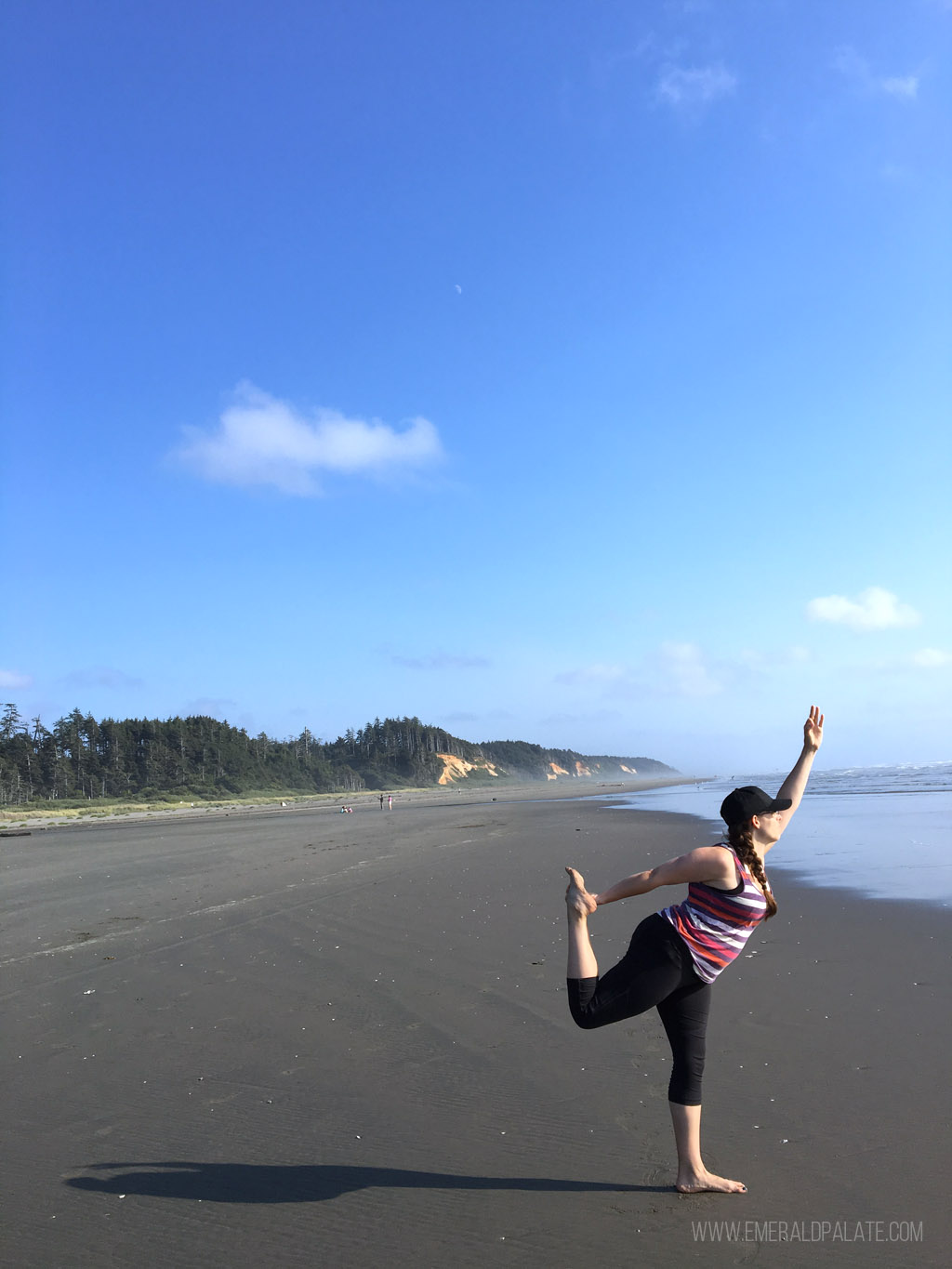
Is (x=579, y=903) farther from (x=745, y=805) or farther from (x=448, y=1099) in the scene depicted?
(x=448, y=1099)

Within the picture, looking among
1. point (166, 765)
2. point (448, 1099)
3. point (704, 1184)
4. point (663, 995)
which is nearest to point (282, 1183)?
point (448, 1099)

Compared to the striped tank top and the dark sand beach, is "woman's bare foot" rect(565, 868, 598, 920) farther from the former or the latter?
the dark sand beach

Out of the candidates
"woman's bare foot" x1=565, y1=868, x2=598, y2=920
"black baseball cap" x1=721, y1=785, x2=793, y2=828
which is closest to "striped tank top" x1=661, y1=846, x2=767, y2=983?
"black baseball cap" x1=721, y1=785, x2=793, y2=828

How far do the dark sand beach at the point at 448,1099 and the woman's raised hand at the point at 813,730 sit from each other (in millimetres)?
2003

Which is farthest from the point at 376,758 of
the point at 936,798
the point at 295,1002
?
the point at 295,1002

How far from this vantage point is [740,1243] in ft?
10.5

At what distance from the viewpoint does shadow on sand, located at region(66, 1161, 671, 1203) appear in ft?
12.2

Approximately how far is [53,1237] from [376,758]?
474 feet

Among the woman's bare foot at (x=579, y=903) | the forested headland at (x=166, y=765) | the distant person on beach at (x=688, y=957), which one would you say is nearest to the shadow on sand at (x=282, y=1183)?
the distant person on beach at (x=688, y=957)

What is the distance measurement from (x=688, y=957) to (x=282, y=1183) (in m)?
2.31

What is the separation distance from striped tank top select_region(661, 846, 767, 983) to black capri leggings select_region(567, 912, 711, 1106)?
0.04 meters

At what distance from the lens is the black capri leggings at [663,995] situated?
347cm

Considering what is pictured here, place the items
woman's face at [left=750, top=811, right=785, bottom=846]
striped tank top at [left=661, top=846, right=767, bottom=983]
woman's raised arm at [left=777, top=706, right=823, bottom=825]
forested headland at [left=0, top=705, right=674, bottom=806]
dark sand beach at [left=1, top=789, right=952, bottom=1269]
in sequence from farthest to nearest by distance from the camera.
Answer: forested headland at [left=0, top=705, right=674, bottom=806], woman's raised arm at [left=777, top=706, right=823, bottom=825], woman's face at [left=750, top=811, right=785, bottom=846], striped tank top at [left=661, top=846, right=767, bottom=983], dark sand beach at [left=1, top=789, right=952, bottom=1269]

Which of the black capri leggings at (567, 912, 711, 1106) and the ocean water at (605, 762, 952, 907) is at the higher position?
the black capri leggings at (567, 912, 711, 1106)
